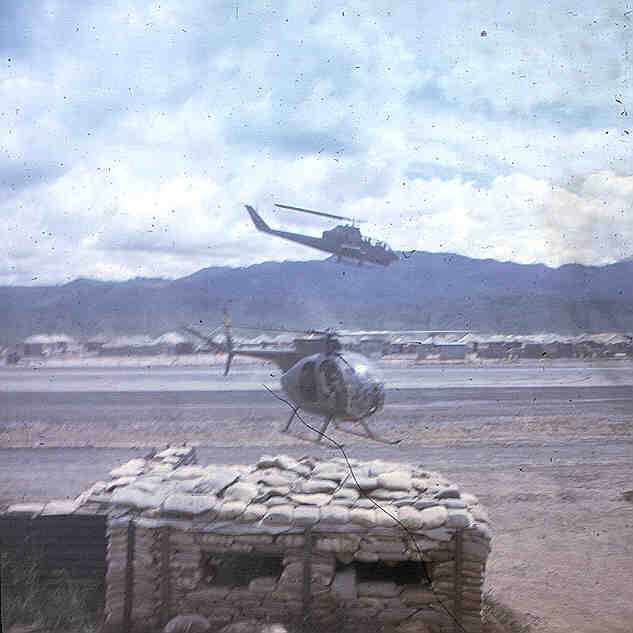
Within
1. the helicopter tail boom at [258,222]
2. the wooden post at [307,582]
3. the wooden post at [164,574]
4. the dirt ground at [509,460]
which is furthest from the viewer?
the helicopter tail boom at [258,222]

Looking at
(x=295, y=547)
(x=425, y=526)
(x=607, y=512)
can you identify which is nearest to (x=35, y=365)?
(x=295, y=547)

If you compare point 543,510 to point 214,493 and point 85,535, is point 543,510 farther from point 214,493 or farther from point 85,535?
point 85,535

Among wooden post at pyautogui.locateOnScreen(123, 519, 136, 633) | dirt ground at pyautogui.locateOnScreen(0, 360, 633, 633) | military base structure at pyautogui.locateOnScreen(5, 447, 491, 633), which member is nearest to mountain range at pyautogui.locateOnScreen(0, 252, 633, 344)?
dirt ground at pyautogui.locateOnScreen(0, 360, 633, 633)

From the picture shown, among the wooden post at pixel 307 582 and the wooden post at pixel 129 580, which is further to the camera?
the wooden post at pixel 129 580

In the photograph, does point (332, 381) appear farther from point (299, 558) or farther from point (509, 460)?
point (509, 460)

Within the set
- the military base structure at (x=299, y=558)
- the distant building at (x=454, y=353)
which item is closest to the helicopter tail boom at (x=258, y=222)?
the military base structure at (x=299, y=558)

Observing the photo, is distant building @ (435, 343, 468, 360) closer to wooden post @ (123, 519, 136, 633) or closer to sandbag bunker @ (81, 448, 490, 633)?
sandbag bunker @ (81, 448, 490, 633)

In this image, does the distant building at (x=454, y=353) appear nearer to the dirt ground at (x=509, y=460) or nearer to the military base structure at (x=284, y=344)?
the dirt ground at (x=509, y=460)
